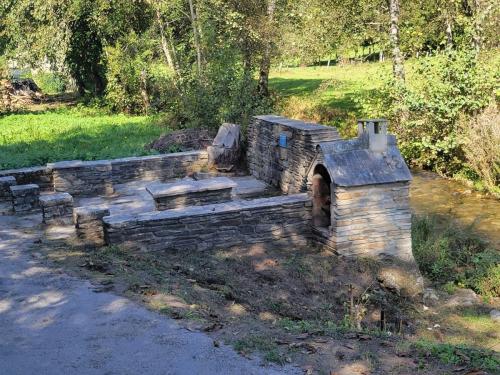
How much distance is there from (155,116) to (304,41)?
277 inches

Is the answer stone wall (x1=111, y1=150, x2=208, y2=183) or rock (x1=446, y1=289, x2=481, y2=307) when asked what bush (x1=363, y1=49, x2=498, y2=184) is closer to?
stone wall (x1=111, y1=150, x2=208, y2=183)

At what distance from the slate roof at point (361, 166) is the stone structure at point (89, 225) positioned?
3255 mm

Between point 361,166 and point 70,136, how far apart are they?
38.3 feet

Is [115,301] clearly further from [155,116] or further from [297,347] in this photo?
[155,116]

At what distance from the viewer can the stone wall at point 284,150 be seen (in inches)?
402

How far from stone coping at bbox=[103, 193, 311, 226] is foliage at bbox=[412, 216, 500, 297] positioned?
2172mm

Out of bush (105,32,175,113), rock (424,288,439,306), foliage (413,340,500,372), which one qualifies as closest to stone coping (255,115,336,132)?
rock (424,288,439,306)

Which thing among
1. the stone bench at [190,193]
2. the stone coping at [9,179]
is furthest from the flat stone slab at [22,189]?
the stone bench at [190,193]

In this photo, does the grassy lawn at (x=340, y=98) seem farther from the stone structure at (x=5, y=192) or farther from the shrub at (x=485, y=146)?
the stone structure at (x=5, y=192)

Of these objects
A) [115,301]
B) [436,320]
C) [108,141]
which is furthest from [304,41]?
[115,301]

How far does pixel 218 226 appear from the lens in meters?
8.68

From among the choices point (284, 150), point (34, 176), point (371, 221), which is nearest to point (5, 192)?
point (34, 176)

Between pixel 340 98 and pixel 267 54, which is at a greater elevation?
pixel 267 54

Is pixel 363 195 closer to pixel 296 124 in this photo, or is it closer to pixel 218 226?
pixel 218 226
